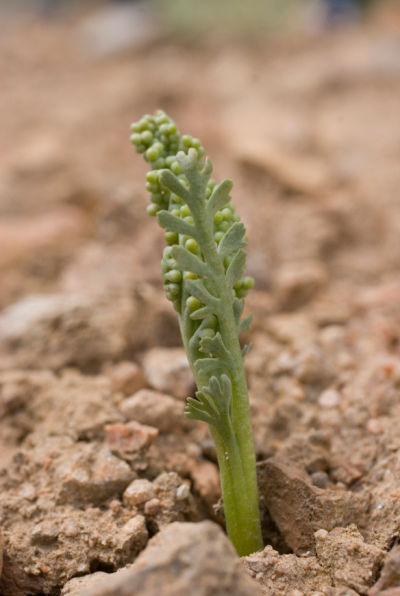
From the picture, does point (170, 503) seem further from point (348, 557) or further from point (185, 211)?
point (185, 211)

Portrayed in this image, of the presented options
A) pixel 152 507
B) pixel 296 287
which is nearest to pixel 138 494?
pixel 152 507

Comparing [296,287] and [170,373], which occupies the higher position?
[296,287]

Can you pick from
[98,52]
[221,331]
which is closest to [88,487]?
[221,331]

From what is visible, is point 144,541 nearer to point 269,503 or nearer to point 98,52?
point 269,503

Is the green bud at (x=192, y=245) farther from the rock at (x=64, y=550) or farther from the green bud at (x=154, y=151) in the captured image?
the rock at (x=64, y=550)

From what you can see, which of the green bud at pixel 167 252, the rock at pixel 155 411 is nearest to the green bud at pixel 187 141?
the green bud at pixel 167 252

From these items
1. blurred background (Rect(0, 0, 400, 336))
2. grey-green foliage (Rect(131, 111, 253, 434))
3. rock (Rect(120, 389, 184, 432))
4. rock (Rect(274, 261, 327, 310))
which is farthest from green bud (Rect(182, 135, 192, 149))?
rock (Rect(274, 261, 327, 310))
